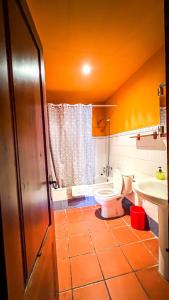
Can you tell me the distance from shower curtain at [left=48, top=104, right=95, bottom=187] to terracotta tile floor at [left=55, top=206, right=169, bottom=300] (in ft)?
2.99

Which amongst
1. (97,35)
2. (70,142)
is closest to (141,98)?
(97,35)

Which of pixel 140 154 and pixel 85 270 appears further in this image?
pixel 140 154

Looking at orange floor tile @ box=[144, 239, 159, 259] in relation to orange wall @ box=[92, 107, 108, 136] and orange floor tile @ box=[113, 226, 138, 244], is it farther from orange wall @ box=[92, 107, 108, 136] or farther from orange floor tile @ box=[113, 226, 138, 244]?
orange wall @ box=[92, 107, 108, 136]

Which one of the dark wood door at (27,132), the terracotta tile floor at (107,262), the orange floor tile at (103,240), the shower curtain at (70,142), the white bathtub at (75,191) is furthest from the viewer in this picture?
the white bathtub at (75,191)

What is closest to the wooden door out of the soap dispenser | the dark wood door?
the dark wood door

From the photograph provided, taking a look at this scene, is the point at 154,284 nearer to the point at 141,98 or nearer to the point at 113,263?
the point at 113,263

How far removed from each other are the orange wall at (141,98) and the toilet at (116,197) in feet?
2.86

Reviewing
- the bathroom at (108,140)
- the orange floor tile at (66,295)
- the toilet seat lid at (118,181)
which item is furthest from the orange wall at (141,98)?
the orange floor tile at (66,295)

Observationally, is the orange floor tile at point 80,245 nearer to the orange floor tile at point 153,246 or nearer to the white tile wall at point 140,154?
the orange floor tile at point 153,246

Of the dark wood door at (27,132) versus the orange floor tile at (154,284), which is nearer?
the dark wood door at (27,132)

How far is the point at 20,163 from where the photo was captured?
62 cm

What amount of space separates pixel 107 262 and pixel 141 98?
2.16m

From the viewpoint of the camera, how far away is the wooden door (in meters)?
0.49

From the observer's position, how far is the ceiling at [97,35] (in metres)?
1.23
